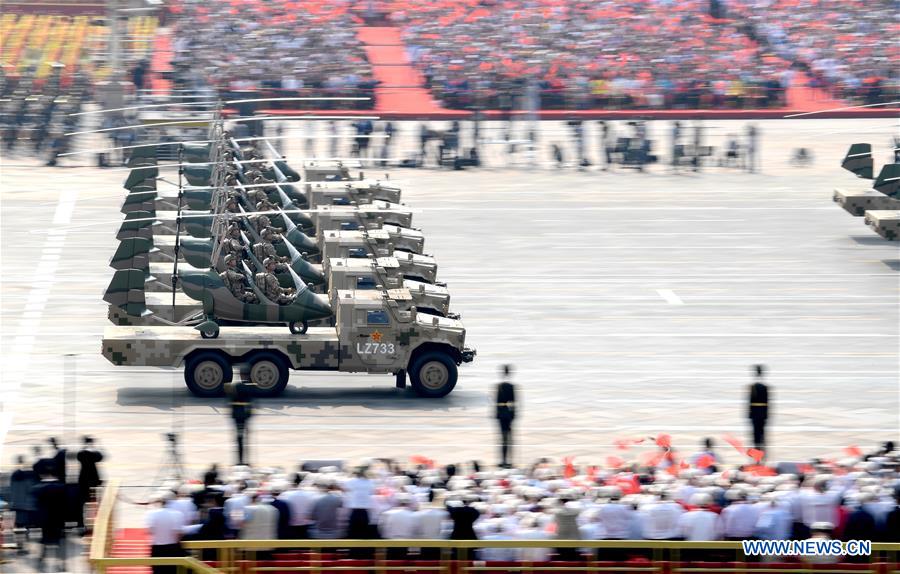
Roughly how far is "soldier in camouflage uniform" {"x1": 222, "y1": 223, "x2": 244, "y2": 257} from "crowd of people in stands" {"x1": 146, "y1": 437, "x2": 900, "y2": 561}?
1109cm

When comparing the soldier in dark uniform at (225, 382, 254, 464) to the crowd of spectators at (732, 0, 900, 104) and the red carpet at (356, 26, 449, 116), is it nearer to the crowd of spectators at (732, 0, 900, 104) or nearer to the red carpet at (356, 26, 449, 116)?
the red carpet at (356, 26, 449, 116)

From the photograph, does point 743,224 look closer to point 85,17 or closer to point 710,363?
point 710,363

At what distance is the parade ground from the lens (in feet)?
85.4

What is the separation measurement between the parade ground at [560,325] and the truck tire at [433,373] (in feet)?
0.84

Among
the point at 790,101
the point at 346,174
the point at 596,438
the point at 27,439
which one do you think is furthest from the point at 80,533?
the point at 790,101

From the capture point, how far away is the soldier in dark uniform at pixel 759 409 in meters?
24.4

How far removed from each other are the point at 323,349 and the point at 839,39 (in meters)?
41.5

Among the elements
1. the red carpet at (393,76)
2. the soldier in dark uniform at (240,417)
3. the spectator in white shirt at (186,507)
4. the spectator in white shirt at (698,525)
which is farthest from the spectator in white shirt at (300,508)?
the red carpet at (393,76)

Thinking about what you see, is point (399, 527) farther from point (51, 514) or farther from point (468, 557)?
point (51, 514)

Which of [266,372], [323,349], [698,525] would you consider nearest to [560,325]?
[323,349]

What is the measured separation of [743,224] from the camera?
4541 centimetres

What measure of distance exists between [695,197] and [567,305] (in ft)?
47.6

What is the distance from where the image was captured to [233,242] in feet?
98.2

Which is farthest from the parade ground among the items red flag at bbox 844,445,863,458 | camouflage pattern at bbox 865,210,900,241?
camouflage pattern at bbox 865,210,900,241
